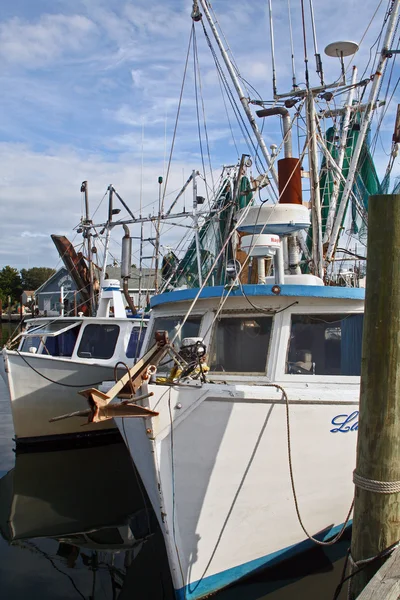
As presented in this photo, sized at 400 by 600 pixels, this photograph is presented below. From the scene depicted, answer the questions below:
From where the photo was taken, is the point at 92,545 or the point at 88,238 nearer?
the point at 92,545

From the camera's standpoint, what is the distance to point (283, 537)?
21.4ft

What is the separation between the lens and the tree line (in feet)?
260

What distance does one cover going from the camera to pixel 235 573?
630 centimetres

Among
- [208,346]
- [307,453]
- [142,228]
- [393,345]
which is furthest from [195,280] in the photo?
[393,345]

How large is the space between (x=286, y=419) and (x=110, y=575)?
3.40m

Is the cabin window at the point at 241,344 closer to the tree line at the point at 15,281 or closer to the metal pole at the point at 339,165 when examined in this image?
the metal pole at the point at 339,165

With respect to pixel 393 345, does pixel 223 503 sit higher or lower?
lower

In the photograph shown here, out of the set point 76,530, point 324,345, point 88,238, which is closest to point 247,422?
point 324,345

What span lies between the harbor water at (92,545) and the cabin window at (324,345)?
7.72 ft

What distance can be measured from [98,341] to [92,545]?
19.6 feet

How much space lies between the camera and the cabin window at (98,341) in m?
13.6

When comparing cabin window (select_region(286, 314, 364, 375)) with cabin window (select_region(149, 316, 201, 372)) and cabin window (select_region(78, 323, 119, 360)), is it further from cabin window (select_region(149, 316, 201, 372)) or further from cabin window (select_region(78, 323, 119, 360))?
cabin window (select_region(78, 323, 119, 360))

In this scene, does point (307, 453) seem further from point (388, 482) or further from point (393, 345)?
point (393, 345)

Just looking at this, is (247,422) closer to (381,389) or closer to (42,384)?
(381,389)
